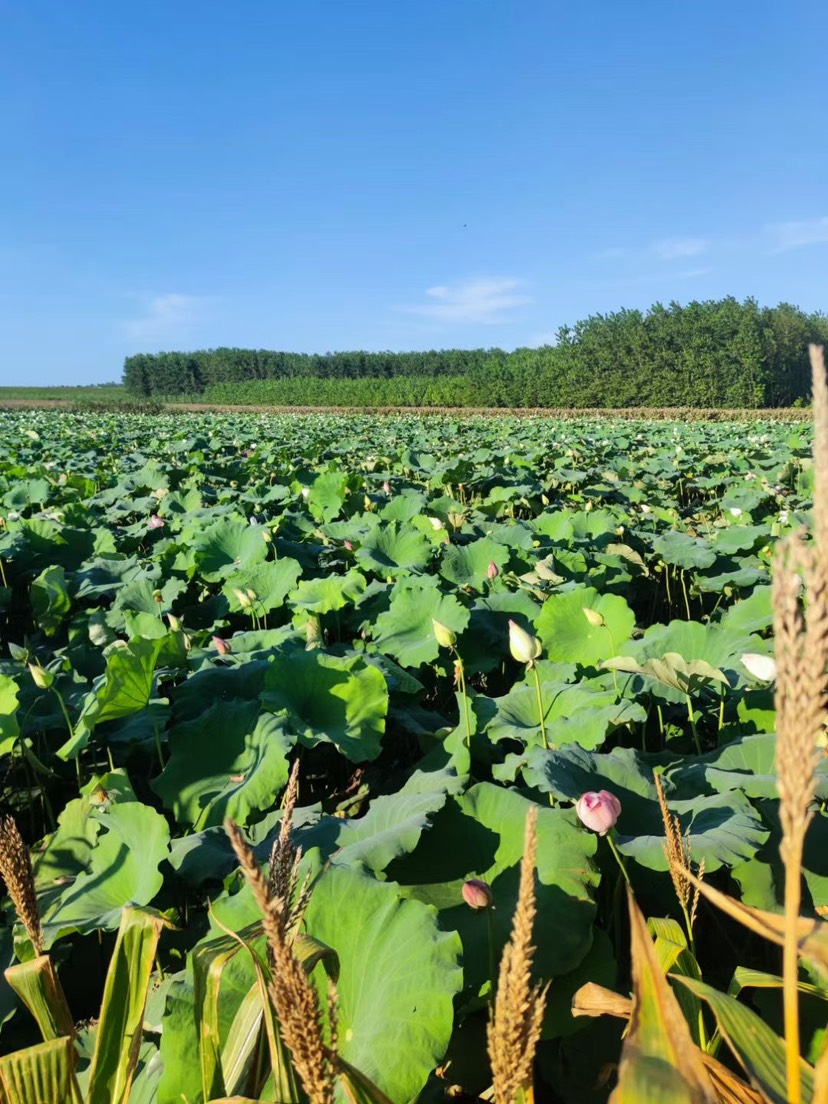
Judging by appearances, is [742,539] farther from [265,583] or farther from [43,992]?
[43,992]

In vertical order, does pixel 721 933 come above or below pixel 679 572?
below

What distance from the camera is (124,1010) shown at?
85cm

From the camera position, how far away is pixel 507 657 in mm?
2727

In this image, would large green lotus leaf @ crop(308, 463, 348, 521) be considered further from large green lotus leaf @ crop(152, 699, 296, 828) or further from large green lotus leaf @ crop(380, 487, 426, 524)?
large green lotus leaf @ crop(152, 699, 296, 828)

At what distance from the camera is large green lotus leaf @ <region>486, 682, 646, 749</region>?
1.67 m

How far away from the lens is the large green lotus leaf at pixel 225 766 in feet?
5.27

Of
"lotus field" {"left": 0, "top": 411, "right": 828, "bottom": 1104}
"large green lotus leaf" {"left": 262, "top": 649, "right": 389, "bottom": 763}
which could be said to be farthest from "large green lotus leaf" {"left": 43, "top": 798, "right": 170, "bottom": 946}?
"large green lotus leaf" {"left": 262, "top": 649, "right": 389, "bottom": 763}

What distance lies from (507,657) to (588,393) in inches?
1393

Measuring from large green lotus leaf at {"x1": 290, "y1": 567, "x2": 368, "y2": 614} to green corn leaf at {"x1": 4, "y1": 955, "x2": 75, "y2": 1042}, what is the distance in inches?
75.4

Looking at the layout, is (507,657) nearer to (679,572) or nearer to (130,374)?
→ (679,572)

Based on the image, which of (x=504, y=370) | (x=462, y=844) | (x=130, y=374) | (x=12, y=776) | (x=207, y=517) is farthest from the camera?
(x=130, y=374)

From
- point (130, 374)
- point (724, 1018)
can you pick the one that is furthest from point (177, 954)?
point (130, 374)

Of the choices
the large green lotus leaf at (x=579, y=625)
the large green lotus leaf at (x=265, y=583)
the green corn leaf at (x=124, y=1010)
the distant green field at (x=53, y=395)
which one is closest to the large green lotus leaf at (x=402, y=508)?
the large green lotus leaf at (x=265, y=583)

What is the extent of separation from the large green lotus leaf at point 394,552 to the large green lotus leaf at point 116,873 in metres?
1.84
